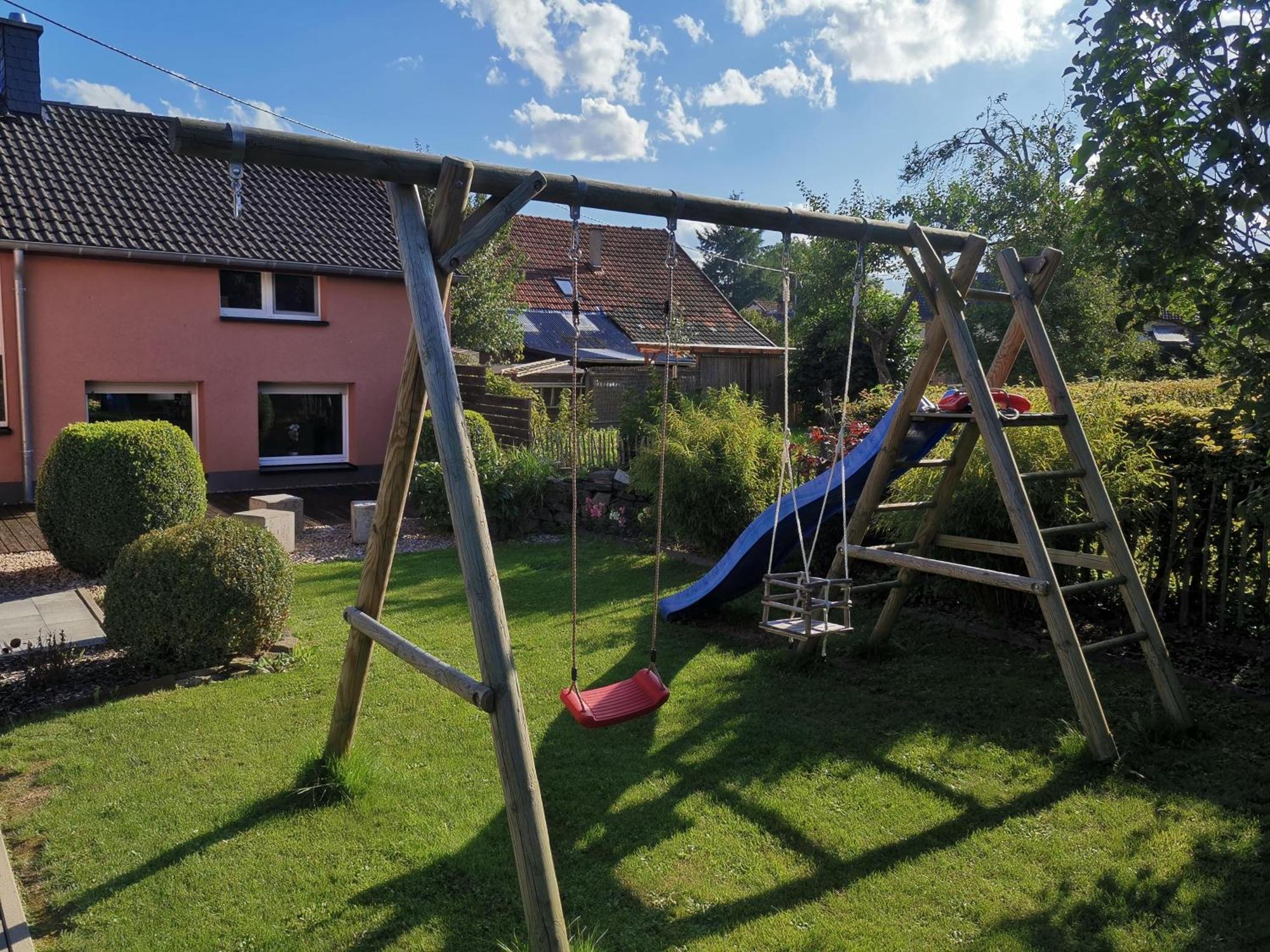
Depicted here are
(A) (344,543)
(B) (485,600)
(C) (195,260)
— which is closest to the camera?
(B) (485,600)

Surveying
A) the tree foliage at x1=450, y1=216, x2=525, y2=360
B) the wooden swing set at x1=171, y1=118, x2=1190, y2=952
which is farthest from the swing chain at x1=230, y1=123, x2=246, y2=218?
the tree foliage at x1=450, y1=216, x2=525, y2=360

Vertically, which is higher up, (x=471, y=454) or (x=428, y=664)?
(x=471, y=454)

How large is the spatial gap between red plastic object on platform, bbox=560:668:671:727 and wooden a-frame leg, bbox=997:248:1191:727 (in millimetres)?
2591

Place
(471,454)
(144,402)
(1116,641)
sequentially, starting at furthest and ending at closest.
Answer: (144,402)
(1116,641)
(471,454)

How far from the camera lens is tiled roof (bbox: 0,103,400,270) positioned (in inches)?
548

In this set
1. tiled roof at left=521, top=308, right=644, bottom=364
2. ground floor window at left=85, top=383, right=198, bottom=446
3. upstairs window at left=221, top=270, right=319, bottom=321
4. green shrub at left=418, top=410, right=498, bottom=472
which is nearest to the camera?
green shrub at left=418, top=410, right=498, bottom=472

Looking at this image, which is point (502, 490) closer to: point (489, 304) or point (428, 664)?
point (428, 664)

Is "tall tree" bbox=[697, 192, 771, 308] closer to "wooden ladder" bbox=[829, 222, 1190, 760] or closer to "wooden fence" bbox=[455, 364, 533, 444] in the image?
"wooden fence" bbox=[455, 364, 533, 444]

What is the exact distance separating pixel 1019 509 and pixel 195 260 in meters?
13.9

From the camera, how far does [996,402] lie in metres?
5.42

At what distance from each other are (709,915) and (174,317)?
14.4 m

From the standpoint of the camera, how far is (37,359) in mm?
13570

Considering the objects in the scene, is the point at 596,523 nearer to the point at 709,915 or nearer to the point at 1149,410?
the point at 1149,410

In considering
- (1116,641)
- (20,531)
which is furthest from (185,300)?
(1116,641)
